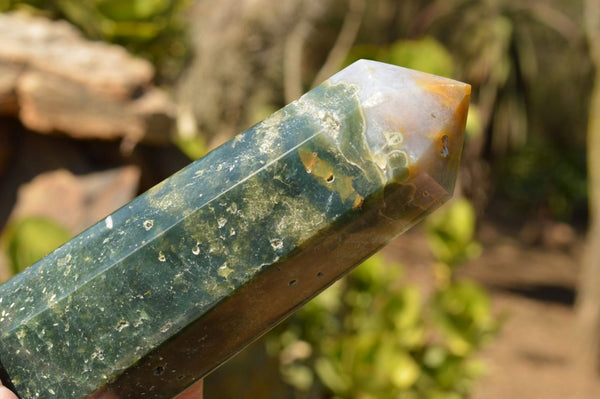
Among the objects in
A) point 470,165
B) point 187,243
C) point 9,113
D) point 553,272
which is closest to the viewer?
point 187,243

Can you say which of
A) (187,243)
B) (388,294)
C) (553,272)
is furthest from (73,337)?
(553,272)

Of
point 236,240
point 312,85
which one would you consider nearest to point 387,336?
A: point 312,85

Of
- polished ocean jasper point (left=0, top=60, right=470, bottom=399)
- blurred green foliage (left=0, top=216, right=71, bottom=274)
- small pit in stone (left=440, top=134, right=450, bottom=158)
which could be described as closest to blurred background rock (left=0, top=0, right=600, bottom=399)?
blurred green foliage (left=0, top=216, right=71, bottom=274)

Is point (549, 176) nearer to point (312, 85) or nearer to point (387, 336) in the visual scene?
point (312, 85)

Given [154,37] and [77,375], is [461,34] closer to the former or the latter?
[154,37]

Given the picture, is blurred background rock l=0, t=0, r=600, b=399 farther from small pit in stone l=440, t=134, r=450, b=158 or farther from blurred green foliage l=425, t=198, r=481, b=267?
small pit in stone l=440, t=134, r=450, b=158

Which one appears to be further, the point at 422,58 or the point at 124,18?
the point at 422,58

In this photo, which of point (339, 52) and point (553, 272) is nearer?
point (339, 52)
